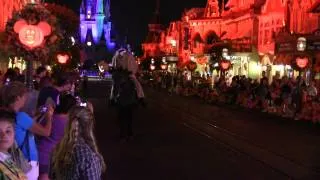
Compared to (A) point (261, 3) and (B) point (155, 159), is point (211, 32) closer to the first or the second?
(A) point (261, 3)

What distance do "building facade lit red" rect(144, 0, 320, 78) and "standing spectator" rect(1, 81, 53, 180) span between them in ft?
113

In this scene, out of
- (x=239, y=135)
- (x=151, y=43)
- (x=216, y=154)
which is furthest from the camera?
(x=151, y=43)

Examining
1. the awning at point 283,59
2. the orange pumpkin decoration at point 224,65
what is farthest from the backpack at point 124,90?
the orange pumpkin decoration at point 224,65

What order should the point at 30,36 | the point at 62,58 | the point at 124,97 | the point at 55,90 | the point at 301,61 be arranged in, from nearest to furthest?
the point at 55,90 → the point at 30,36 → the point at 124,97 → the point at 301,61 → the point at 62,58

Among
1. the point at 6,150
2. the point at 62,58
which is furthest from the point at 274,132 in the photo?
the point at 62,58

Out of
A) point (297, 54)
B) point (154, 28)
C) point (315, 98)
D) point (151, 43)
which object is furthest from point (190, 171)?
point (154, 28)

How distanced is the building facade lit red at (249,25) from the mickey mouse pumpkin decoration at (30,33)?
92.1ft

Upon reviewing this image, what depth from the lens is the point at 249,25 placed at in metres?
59.8

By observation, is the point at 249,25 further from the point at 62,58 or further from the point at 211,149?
the point at 211,149

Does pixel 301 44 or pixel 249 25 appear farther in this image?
pixel 249 25

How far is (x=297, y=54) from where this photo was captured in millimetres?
32844

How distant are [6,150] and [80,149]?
976 millimetres

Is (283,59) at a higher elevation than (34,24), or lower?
lower

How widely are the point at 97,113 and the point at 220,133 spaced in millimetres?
9742
